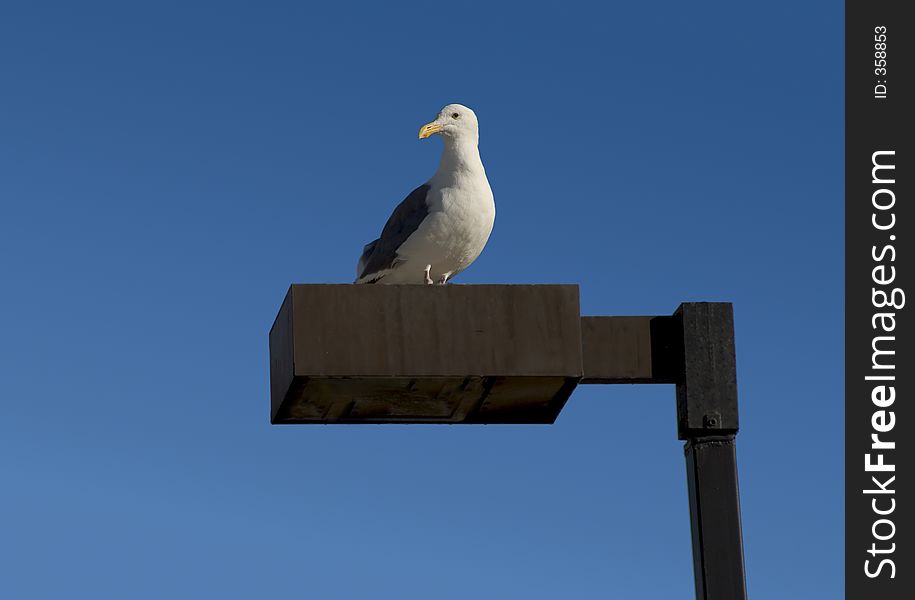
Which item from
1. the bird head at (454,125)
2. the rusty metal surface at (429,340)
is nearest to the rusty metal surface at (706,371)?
the rusty metal surface at (429,340)

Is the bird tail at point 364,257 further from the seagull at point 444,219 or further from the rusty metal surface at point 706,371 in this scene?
the rusty metal surface at point 706,371

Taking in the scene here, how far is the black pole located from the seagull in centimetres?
300

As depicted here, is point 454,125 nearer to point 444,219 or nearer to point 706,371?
point 444,219

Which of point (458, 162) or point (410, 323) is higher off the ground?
point (458, 162)

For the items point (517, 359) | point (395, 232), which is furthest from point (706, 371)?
point (395, 232)

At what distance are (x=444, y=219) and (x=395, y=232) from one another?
0.41 meters

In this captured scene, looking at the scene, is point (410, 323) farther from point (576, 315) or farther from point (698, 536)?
point (698, 536)

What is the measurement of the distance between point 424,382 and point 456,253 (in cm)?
330

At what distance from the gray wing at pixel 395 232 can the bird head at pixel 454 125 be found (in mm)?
343

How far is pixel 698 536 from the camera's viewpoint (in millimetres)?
5137

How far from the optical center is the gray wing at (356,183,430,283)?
8398 millimetres

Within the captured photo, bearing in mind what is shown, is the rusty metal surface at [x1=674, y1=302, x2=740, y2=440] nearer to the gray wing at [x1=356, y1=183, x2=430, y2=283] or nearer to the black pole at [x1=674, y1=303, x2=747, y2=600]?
the black pole at [x1=674, y1=303, x2=747, y2=600]
